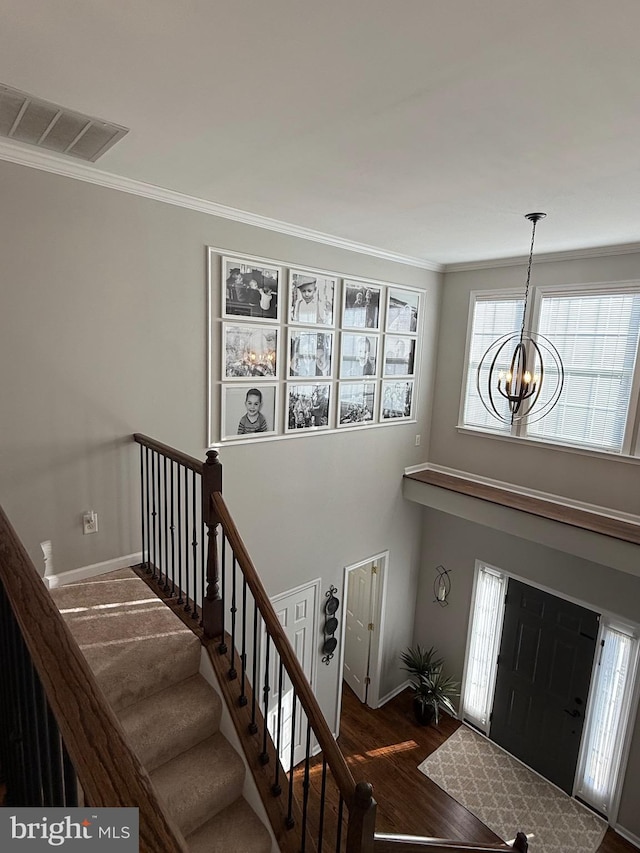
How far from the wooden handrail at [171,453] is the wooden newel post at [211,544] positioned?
0.26ft

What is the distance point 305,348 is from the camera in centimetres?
425

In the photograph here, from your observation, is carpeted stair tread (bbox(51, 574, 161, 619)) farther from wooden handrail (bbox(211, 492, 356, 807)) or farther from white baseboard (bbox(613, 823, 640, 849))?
white baseboard (bbox(613, 823, 640, 849))

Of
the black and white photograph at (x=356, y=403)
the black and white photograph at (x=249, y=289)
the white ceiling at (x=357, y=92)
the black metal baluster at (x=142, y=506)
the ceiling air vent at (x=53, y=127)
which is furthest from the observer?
the black and white photograph at (x=356, y=403)

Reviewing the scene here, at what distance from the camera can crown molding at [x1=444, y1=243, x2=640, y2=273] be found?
13.5 feet

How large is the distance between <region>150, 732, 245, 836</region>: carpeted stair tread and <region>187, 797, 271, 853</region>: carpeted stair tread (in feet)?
0.11

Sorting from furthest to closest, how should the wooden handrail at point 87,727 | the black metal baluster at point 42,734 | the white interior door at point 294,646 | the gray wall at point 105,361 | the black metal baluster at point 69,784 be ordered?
the white interior door at point 294,646 → the gray wall at point 105,361 → the black metal baluster at point 42,734 → the black metal baluster at point 69,784 → the wooden handrail at point 87,727

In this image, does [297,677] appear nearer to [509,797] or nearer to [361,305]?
[361,305]

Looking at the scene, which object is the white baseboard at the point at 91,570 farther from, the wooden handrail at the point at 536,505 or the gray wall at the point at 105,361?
the wooden handrail at the point at 536,505

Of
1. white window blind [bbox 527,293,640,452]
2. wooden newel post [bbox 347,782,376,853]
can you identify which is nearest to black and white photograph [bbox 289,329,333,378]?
white window blind [bbox 527,293,640,452]

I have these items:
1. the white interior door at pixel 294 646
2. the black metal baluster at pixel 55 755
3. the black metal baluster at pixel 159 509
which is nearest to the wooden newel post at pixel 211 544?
the black metal baluster at pixel 159 509

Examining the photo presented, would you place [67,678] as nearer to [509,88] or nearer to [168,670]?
[168,670]

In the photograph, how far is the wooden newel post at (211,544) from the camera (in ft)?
8.22

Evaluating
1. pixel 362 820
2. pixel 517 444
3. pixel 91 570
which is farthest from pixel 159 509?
pixel 517 444

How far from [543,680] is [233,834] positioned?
402 cm
